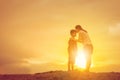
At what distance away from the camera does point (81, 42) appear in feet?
98.7

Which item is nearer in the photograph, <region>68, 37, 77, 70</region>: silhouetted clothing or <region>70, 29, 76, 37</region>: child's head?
<region>70, 29, 76, 37</region>: child's head

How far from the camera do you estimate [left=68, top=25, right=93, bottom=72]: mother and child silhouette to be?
29.7m

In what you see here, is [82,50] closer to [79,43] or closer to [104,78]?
[79,43]

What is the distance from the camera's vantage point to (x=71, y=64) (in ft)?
102

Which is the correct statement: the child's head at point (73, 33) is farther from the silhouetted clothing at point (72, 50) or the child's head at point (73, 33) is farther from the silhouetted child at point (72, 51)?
the silhouetted clothing at point (72, 50)

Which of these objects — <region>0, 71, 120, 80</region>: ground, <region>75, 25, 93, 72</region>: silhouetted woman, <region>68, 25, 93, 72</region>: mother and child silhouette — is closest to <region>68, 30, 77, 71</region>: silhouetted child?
<region>68, 25, 93, 72</region>: mother and child silhouette

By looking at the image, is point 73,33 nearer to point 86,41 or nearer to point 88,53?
point 86,41

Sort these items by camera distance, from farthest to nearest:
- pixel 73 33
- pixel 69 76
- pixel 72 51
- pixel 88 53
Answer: pixel 72 51 < pixel 73 33 < pixel 88 53 < pixel 69 76

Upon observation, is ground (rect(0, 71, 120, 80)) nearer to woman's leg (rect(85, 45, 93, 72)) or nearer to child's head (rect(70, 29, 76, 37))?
woman's leg (rect(85, 45, 93, 72))

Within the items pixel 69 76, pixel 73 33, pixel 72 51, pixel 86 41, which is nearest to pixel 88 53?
pixel 86 41

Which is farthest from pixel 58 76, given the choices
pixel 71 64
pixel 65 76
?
pixel 71 64

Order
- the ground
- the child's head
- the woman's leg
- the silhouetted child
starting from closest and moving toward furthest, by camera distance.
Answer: the ground → the woman's leg → the child's head → the silhouetted child

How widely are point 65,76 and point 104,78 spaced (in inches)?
96.2

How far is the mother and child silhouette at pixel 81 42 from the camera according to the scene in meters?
29.7
